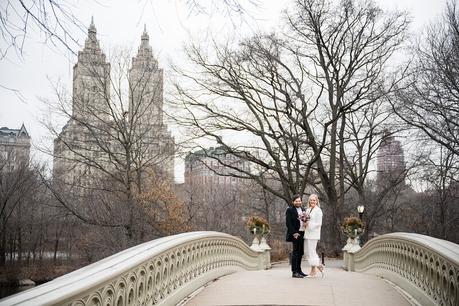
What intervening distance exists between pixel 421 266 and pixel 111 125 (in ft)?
68.5

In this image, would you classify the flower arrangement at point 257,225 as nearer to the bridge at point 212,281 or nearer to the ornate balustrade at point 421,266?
the ornate balustrade at point 421,266

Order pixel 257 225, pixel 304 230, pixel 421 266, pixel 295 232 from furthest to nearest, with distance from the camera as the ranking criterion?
pixel 257 225 → pixel 304 230 → pixel 295 232 → pixel 421 266

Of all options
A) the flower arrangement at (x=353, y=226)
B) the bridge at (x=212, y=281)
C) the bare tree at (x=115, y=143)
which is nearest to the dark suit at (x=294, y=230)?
the bridge at (x=212, y=281)

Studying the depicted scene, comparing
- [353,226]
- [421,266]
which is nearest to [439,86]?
[353,226]

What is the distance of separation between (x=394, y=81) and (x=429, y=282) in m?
19.4

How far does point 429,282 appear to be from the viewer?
6.20 meters

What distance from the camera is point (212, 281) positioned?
9.44 meters

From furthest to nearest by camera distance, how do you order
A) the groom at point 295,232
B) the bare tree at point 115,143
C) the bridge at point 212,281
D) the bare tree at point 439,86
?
the bare tree at point 115,143, the bare tree at point 439,86, the groom at point 295,232, the bridge at point 212,281

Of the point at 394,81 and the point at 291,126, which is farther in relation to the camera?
the point at 291,126

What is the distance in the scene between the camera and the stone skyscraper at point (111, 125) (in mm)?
23953

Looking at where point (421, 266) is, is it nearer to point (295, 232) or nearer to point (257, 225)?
point (295, 232)

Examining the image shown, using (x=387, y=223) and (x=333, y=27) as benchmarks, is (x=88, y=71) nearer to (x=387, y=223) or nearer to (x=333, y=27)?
(x=333, y=27)

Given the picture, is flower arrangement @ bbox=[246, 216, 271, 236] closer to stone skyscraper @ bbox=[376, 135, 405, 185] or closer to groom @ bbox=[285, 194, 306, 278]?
groom @ bbox=[285, 194, 306, 278]

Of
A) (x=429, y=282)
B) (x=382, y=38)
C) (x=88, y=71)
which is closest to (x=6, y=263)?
(x=88, y=71)
